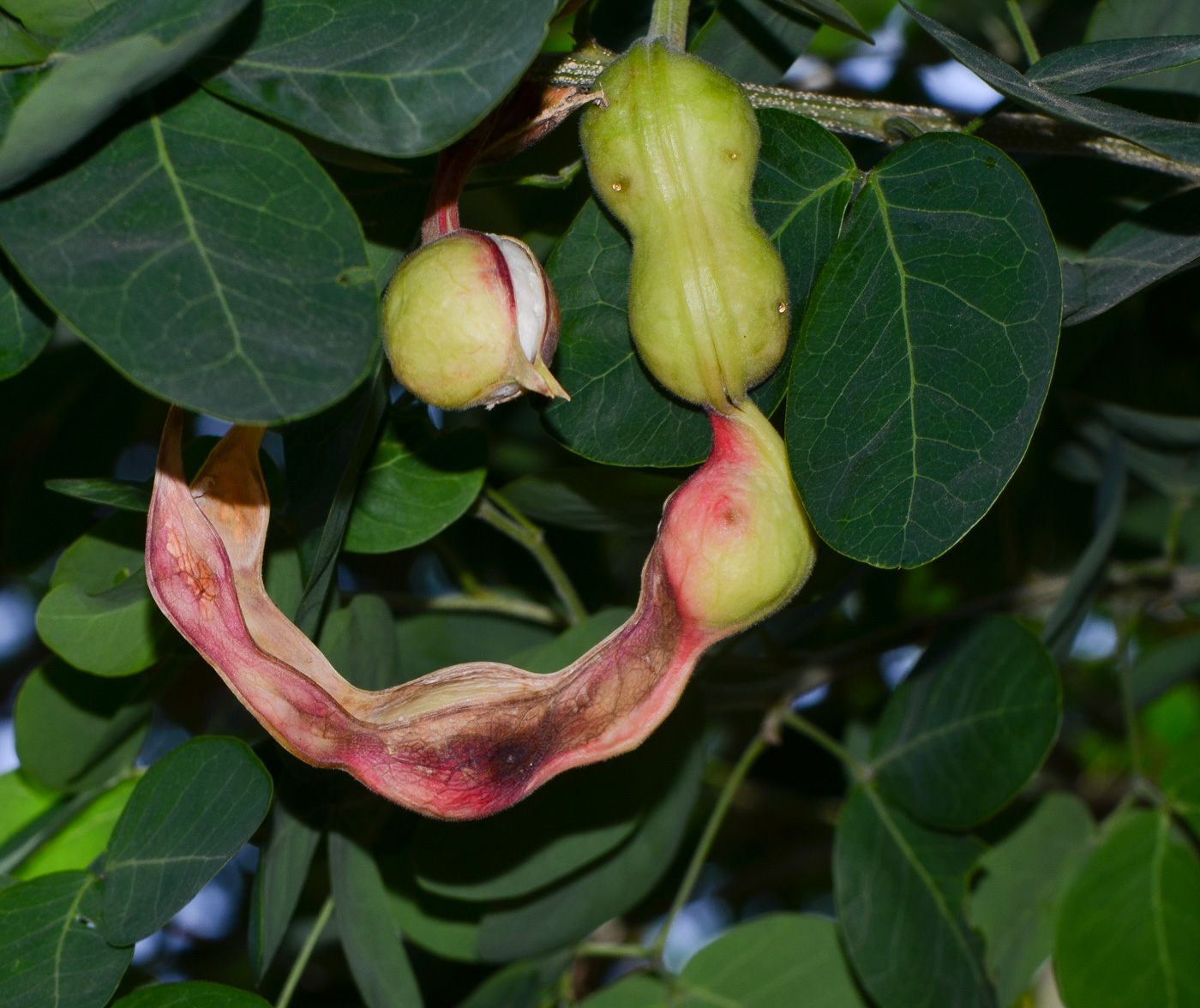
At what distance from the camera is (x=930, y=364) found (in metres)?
0.69

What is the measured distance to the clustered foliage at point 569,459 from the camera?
22.6 inches

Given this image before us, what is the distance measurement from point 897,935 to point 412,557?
943 mm

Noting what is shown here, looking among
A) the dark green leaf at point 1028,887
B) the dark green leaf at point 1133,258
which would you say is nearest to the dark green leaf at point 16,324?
the dark green leaf at point 1133,258

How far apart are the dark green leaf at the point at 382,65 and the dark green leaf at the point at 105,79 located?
5 centimetres

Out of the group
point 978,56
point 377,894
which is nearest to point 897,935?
point 377,894

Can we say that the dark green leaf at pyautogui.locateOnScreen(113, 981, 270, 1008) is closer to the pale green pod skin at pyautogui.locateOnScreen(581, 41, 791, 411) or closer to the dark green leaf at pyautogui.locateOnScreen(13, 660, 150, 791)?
the dark green leaf at pyautogui.locateOnScreen(13, 660, 150, 791)

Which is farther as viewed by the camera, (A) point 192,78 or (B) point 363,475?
(B) point 363,475

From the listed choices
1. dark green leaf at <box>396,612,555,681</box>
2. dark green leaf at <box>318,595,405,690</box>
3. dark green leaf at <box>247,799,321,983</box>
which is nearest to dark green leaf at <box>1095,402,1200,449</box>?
dark green leaf at <box>396,612,555,681</box>

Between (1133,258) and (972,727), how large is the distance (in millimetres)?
471

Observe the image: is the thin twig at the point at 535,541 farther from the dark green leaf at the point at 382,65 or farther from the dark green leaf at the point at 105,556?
the dark green leaf at the point at 382,65

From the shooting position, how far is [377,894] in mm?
970

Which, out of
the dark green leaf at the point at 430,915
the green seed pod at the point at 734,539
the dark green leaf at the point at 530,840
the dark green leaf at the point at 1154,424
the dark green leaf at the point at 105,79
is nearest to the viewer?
the dark green leaf at the point at 105,79

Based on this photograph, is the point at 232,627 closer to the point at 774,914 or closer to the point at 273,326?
the point at 273,326

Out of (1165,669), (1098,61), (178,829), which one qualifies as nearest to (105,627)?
(178,829)
